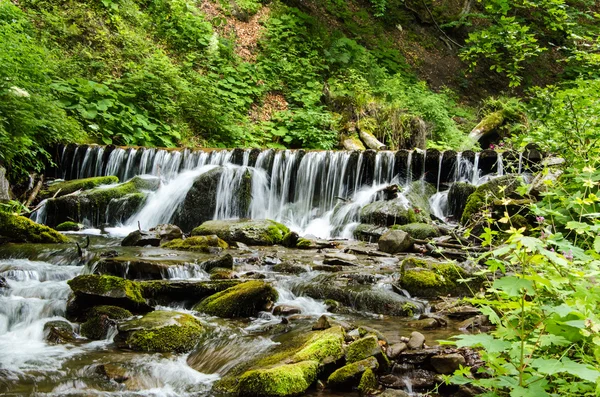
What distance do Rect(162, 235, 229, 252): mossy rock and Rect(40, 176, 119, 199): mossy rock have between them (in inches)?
146

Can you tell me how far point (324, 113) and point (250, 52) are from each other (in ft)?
16.1

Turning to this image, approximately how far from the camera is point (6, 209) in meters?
7.87

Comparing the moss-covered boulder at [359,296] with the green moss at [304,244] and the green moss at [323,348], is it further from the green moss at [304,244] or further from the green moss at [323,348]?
the green moss at [304,244]

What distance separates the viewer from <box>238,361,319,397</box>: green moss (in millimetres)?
3221

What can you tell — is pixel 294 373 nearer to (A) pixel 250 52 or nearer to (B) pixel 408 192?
(B) pixel 408 192

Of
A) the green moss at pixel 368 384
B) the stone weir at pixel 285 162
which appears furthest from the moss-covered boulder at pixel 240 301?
the stone weir at pixel 285 162

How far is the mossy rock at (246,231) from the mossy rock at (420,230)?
2398mm

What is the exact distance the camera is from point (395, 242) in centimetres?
802

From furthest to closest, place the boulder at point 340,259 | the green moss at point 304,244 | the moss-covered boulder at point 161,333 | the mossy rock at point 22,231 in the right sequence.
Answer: the green moss at point 304,244, the mossy rock at point 22,231, the boulder at point 340,259, the moss-covered boulder at point 161,333

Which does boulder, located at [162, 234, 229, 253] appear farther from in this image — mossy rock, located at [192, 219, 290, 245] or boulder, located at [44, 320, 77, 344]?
boulder, located at [44, 320, 77, 344]

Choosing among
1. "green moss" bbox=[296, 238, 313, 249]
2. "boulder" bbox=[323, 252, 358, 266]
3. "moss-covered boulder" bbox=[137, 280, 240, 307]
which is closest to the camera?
"moss-covered boulder" bbox=[137, 280, 240, 307]

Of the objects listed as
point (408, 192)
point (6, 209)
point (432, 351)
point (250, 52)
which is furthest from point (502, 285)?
point (250, 52)

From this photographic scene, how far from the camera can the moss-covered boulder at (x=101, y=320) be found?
4441 mm

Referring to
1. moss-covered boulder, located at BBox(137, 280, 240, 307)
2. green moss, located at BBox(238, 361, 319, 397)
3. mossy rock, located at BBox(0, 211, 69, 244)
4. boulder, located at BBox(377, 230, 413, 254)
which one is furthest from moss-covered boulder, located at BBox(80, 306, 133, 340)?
boulder, located at BBox(377, 230, 413, 254)
